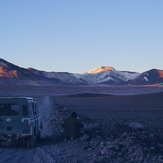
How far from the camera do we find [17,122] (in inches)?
525

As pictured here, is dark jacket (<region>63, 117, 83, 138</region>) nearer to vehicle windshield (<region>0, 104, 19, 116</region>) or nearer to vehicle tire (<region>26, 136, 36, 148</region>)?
vehicle tire (<region>26, 136, 36, 148</region>)

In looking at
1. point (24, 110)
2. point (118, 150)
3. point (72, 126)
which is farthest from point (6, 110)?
point (118, 150)

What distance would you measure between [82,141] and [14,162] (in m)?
4.67

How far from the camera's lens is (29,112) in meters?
13.5

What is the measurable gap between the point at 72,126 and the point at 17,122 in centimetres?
259

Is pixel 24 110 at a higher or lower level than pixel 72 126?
higher

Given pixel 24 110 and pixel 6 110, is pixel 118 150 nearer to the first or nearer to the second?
pixel 24 110

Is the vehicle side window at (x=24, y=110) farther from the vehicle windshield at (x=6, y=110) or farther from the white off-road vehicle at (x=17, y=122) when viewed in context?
the vehicle windshield at (x=6, y=110)

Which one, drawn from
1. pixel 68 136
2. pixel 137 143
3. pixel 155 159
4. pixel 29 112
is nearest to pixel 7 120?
pixel 29 112

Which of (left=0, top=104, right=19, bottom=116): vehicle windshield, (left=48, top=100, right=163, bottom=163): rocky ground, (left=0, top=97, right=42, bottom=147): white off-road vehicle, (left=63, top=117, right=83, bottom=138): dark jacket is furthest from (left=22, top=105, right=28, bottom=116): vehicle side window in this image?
(left=63, top=117, right=83, bottom=138): dark jacket

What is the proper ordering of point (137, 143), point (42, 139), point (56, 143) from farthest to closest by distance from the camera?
1. point (42, 139)
2. point (56, 143)
3. point (137, 143)

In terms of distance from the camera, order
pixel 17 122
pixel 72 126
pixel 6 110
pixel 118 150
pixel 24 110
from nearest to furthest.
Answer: pixel 118 150 → pixel 17 122 → pixel 24 110 → pixel 6 110 → pixel 72 126

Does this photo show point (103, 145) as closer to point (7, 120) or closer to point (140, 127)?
point (7, 120)

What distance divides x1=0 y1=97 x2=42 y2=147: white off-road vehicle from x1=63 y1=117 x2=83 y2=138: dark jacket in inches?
71.3
